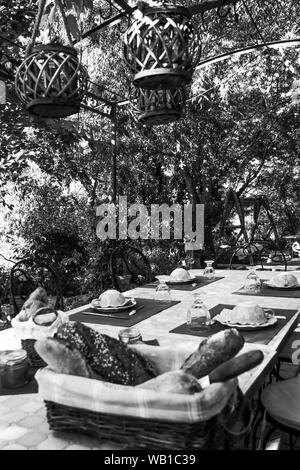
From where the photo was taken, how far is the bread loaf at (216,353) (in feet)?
3.18

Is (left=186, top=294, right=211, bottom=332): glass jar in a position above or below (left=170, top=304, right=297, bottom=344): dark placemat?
above

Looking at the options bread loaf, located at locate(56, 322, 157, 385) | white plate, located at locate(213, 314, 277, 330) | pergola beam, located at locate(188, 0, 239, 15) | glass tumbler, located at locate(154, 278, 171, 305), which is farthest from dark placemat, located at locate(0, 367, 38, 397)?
pergola beam, located at locate(188, 0, 239, 15)

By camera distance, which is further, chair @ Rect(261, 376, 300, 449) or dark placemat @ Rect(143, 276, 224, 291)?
dark placemat @ Rect(143, 276, 224, 291)

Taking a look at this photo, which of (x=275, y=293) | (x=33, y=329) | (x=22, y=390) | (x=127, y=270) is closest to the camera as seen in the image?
(x=22, y=390)

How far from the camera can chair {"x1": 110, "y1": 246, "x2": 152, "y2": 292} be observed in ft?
11.0

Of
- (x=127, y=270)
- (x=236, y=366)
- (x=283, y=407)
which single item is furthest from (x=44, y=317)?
(x=127, y=270)

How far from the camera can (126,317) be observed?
6.84 ft

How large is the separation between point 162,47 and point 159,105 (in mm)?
511

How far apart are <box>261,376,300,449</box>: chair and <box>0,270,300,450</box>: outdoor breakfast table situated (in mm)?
252

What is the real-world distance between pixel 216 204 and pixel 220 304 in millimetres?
6563

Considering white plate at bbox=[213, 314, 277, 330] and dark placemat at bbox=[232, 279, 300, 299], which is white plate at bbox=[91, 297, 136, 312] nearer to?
white plate at bbox=[213, 314, 277, 330]

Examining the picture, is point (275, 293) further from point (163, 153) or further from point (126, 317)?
point (163, 153)

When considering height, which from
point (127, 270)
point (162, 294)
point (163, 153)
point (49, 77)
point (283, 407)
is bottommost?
point (283, 407)
